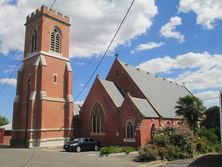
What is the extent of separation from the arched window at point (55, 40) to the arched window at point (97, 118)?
10.7 m

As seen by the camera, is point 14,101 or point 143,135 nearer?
point 143,135

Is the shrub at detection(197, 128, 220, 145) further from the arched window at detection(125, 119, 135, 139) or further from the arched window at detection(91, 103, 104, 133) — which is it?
the arched window at detection(91, 103, 104, 133)

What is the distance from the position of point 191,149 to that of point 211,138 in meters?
10.5

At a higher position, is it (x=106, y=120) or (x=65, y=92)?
(x=65, y=92)

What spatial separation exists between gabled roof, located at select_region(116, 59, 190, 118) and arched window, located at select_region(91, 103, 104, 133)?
21.0 feet

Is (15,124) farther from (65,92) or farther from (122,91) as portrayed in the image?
(122,91)

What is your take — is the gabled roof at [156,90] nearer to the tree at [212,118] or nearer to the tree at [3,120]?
the tree at [212,118]

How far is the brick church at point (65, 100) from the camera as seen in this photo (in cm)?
3725

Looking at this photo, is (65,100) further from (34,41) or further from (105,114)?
(34,41)

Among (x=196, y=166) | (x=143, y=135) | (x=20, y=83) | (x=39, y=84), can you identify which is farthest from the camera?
(x=20, y=83)

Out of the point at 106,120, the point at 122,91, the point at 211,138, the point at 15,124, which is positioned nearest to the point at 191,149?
the point at 211,138

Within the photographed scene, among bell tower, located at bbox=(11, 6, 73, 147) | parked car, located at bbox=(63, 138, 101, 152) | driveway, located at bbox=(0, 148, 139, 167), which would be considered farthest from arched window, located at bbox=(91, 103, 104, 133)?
driveway, located at bbox=(0, 148, 139, 167)

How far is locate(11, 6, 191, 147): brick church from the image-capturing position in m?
37.2

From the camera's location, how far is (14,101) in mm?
42531
